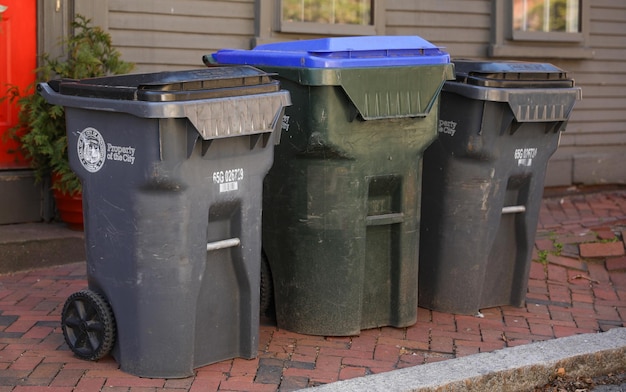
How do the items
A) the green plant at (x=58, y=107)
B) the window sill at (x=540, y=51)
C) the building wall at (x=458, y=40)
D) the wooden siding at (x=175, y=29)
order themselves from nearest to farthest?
the green plant at (x=58, y=107), the wooden siding at (x=175, y=29), the building wall at (x=458, y=40), the window sill at (x=540, y=51)

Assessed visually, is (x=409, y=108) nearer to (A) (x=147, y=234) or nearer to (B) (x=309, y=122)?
(B) (x=309, y=122)

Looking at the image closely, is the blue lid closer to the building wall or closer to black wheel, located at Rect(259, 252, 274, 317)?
black wheel, located at Rect(259, 252, 274, 317)

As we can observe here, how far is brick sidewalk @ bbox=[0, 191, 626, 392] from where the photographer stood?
4.73m

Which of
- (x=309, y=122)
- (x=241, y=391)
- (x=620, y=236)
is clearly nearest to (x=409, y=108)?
(x=309, y=122)

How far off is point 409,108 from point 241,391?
5.80 feet

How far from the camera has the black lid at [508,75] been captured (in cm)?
571

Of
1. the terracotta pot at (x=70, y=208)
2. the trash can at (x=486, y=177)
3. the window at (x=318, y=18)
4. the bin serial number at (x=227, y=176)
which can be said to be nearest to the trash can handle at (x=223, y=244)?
the bin serial number at (x=227, y=176)

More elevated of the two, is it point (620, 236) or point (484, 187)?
point (484, 187)

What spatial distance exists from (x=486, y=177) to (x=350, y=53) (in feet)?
4.01

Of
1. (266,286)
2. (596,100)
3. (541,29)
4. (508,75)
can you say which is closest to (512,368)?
(266,286)

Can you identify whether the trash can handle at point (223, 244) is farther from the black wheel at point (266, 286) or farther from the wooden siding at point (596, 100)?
the wooden siding at point (596, 100)

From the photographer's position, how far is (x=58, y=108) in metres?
6.78

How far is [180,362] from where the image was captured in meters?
4.68

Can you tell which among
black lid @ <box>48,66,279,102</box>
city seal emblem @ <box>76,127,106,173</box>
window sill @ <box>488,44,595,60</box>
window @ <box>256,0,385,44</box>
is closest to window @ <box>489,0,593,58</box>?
window sill @ <box>488,44,595,60</box>
